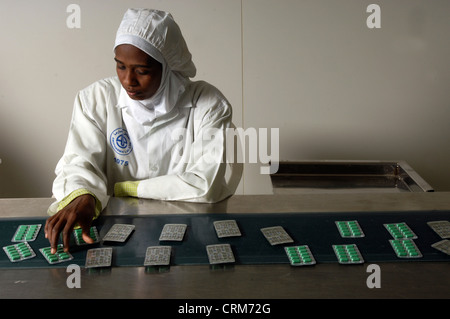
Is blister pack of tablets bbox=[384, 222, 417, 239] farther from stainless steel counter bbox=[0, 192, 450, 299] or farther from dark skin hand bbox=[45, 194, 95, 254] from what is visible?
dark skin hand bbox=[45, 194, 95, 254]

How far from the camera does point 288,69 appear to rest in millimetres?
3357

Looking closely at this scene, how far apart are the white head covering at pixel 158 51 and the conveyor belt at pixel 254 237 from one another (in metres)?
0.55

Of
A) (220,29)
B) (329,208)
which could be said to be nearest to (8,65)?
(220,29)

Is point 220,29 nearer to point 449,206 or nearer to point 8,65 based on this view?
point 8,65

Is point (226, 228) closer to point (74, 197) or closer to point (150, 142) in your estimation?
point (74, 197)

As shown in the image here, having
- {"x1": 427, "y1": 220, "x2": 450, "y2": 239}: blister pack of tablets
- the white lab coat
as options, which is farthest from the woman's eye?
{"x1": 427, "y1": 220, "x2": 450, "y2": 239}: blister pack of tablets

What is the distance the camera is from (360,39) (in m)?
3.28

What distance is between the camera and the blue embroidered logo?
2072mm

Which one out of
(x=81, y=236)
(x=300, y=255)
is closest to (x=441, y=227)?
(x=300, y=255)

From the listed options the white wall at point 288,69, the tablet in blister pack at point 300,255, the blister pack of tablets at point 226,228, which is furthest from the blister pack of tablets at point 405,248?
the white wall at point 288,69

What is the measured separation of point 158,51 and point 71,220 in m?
0.77

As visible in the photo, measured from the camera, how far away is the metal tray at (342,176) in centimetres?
283

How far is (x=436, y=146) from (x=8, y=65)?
310 centimetres

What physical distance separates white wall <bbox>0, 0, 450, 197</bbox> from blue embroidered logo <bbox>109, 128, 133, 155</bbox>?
142cm
